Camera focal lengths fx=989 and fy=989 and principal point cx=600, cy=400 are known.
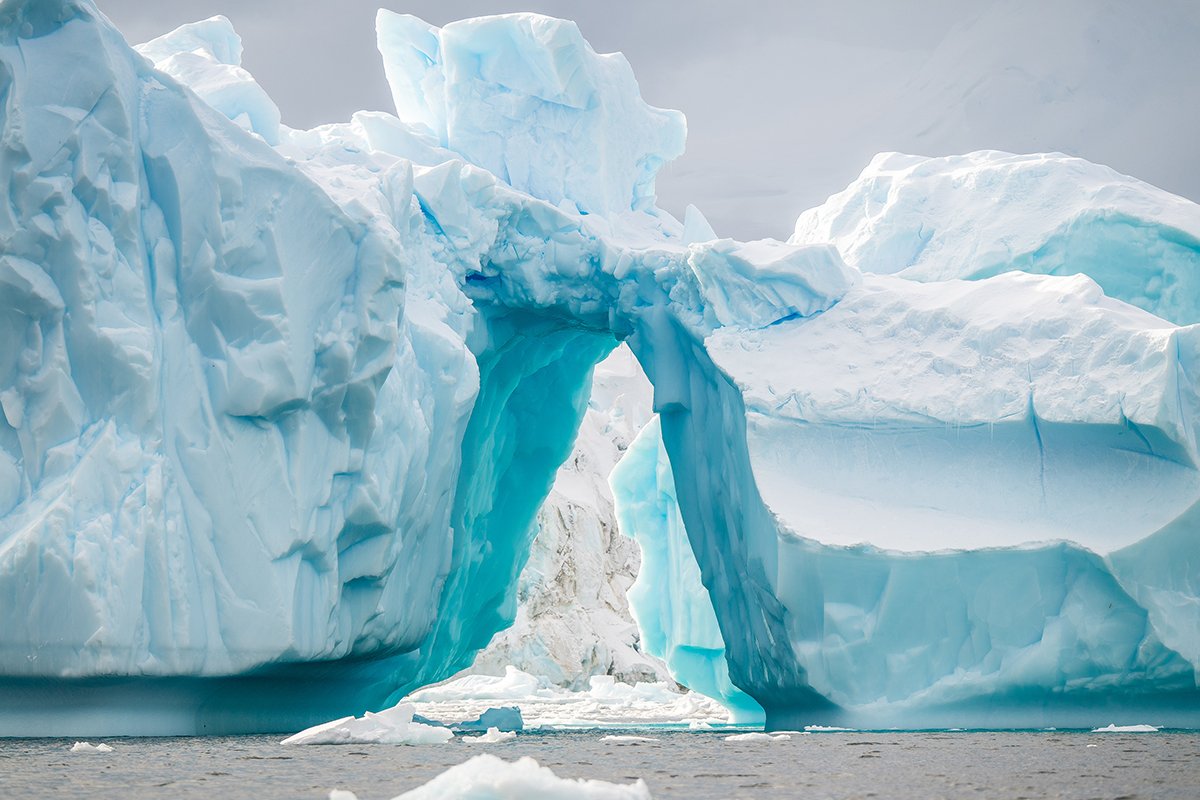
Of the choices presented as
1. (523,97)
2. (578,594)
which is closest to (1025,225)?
(523,97)

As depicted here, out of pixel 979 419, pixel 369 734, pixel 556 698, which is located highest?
pixel 979 419

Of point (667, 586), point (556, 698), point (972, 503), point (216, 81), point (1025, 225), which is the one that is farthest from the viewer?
point (556, 698)

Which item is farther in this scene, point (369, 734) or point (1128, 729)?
point (1128, 729)

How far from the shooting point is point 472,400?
8641mm

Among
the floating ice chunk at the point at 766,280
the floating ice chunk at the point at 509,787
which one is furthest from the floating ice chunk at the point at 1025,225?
the floating ice chunk at the point at 509,787

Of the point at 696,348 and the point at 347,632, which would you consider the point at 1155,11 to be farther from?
the point at 347,632

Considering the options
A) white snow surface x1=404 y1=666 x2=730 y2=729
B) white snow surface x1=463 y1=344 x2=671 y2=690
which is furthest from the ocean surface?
white snow surface x1=463 y1=344 x2=671 y2=690

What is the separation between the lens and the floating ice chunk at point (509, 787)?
197 cm

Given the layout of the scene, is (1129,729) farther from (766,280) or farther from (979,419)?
(766,280)

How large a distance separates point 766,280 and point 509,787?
7541 mm

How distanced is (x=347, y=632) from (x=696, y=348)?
14.3 feet

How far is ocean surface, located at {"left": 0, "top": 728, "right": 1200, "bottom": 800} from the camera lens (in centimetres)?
268

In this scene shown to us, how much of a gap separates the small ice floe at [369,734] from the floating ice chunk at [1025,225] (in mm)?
7713

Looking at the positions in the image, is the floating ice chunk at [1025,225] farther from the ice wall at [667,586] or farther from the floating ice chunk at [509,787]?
the floating ice chunk at [509,787]
